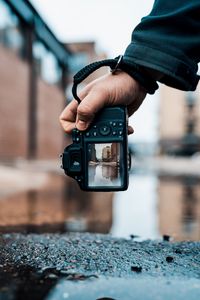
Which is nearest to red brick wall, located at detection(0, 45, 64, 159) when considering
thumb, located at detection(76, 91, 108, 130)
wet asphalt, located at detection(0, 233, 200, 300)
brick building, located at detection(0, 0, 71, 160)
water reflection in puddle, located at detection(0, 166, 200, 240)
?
brick building, located at detection(0, 0, 71, 160)

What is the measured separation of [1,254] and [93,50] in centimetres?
3356

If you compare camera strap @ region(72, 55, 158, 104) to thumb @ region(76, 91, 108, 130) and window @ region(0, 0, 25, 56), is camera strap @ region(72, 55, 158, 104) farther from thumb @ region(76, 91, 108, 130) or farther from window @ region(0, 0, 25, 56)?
window @ region(0, 0, 25, 56)

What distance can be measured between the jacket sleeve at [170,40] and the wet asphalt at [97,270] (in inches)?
31.5

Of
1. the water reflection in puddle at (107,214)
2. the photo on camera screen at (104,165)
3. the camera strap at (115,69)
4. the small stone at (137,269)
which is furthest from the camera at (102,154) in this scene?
the water reflection in puddle at (107,214)

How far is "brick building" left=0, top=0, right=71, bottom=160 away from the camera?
16875mm

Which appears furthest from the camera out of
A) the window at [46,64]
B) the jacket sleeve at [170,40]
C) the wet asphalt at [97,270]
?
the window at [46,64]

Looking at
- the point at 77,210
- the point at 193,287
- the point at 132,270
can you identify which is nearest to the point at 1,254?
the point at 132,270

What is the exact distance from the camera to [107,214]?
4.43 meters

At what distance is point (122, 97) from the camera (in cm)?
166

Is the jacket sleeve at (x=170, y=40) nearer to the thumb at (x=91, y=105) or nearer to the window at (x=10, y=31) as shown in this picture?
the thumb at (x=91, y=105)

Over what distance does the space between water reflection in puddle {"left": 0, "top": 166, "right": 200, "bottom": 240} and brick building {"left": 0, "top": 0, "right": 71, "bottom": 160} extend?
11225mm

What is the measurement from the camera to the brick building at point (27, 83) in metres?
16.9

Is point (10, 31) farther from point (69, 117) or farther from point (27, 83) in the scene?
point (69, 117)

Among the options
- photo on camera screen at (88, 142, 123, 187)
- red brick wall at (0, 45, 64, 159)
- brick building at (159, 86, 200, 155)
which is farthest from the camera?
brick building at (159, 86, 200, 155)
